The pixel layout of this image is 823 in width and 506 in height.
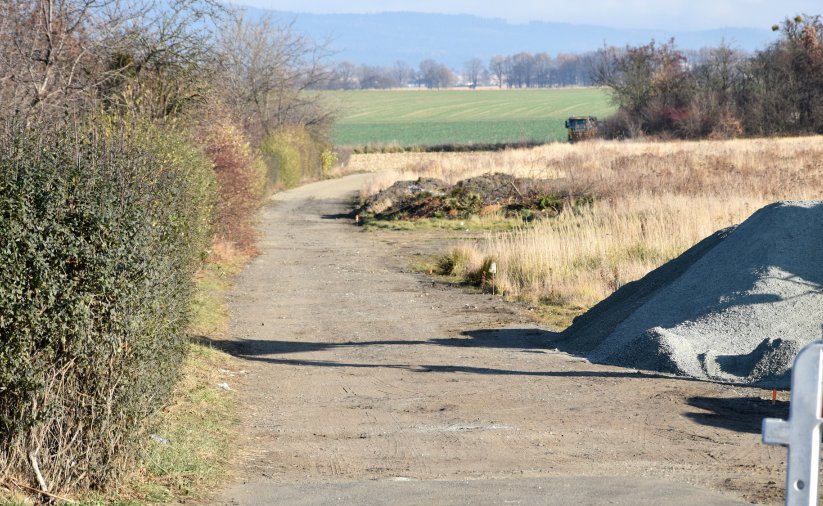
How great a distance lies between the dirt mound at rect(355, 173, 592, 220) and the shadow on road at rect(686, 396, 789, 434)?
2166cm

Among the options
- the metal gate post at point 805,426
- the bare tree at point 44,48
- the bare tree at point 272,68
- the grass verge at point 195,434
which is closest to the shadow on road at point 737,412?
the grass verge at point 195,434

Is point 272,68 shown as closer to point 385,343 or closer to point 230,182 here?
point 230,182

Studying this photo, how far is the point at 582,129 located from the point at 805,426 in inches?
2898

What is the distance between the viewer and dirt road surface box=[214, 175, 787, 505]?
283 inches

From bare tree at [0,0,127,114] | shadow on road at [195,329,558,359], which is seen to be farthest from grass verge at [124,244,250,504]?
bare tree at [0,0,127,114]

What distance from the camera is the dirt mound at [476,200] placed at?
3331 centimetres

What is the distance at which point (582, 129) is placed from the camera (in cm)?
7525

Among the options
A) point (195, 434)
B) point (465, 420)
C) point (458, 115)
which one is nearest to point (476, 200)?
point (465, 420)

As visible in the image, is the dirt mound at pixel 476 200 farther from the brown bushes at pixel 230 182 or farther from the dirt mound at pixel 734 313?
the dirt mound at pixel 734 313

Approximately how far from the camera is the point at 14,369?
20.6 feet

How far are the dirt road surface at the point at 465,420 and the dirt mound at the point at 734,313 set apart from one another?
1.40 ft

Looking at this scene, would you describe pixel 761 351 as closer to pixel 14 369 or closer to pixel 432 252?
pixel 14 369

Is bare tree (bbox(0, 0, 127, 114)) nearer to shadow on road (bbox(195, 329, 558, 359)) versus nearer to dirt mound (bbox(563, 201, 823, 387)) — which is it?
shadow on road (bbox(195, 329, 558, 359))

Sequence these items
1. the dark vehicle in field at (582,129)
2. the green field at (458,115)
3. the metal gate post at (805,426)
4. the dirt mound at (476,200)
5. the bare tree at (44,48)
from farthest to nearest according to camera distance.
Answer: the green field at (458,115)
the dark vehicle in field at (582,129)
the dirt mound at (476,200)
the bare tree at (44,48)
the metal gate post at (805,426)
